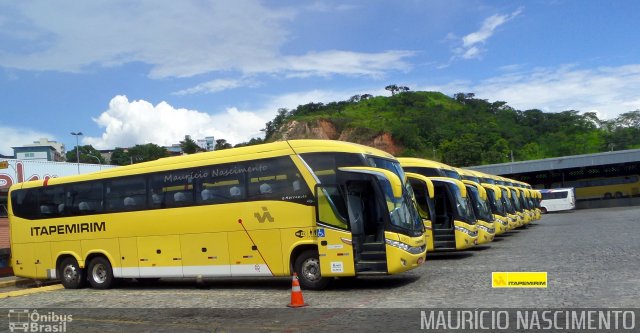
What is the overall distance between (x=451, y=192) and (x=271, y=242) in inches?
322

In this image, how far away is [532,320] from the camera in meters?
8.34

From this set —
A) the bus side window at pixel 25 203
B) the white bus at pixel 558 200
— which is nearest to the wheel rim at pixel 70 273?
the bus side window at pixel 25 203

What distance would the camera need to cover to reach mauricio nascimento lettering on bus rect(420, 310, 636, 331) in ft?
25.9

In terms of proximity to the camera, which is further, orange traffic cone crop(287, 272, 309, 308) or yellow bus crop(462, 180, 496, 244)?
yellow bus crop(462, 180, 496, 244)

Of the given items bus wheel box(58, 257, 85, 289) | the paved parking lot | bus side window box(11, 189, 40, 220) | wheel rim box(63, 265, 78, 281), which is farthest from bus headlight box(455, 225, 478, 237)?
bus side window box(11, 189, 40, 220)

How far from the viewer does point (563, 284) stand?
37.8 feet

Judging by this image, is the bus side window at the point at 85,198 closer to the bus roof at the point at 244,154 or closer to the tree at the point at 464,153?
the bus roof at the point at 244,154

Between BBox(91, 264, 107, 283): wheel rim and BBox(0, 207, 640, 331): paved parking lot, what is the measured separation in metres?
0.59

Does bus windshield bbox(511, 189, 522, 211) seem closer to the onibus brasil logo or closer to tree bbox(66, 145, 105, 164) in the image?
the onibus brasil logo

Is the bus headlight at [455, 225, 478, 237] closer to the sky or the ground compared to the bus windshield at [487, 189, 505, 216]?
closer to the ground

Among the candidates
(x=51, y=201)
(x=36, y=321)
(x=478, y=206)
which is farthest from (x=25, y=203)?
(x=478, y=206)

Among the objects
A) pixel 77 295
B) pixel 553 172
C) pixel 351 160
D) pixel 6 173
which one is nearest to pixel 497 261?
pixel 351 160

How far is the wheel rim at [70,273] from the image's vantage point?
16734 millimetres

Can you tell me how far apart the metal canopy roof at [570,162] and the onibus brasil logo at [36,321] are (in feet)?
183
